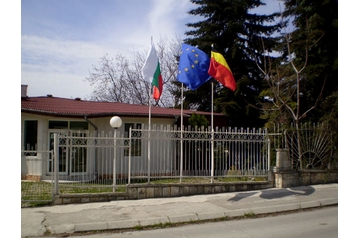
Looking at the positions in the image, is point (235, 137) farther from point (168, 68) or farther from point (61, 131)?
point (168, 68)

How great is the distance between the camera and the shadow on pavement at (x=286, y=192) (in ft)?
31.9

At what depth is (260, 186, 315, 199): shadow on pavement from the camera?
972 cm

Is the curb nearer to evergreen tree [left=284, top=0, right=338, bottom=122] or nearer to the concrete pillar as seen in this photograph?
the concrete pillar


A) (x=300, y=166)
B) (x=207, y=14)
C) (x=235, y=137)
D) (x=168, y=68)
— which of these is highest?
(x=207, y=14)

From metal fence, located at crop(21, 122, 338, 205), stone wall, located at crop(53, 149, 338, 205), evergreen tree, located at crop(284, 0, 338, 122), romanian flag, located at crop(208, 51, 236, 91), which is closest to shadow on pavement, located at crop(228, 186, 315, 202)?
stone wall, located at crop(53, 149, 338, 205)

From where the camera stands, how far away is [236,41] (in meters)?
20.6

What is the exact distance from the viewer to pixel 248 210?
323 inches

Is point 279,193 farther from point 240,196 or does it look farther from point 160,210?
point 160,210

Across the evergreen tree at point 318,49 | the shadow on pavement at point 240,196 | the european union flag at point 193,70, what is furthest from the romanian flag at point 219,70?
the evergreen tree at point 318,49

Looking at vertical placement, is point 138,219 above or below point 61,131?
below

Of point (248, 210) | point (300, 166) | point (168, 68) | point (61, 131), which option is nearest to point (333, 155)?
point (300, 166)

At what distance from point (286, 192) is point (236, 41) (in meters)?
13.0

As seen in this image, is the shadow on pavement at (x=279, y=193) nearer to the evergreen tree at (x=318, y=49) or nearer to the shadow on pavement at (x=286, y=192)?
the shadow on pavement at (x=286, y=192)

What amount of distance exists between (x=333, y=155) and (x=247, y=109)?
308 inches
